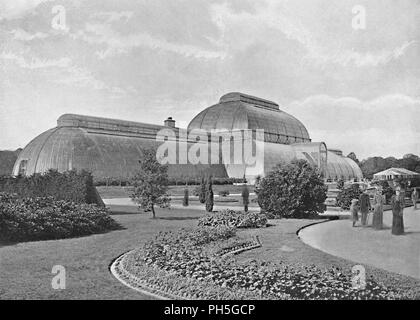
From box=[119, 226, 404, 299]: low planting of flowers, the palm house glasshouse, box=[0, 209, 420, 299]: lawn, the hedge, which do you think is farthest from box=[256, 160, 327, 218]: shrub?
box=[119, 226, 404, 299]: low planting of flowers

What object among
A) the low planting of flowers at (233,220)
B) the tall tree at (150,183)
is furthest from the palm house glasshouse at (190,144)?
the tall tree at (150,183)

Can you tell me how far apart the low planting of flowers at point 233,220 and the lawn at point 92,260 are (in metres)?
0.95

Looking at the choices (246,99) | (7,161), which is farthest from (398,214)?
(246,99)

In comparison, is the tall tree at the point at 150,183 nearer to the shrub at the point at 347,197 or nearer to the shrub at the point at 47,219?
the shrub at the point at 47,219

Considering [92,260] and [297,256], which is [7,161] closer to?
[92,260]

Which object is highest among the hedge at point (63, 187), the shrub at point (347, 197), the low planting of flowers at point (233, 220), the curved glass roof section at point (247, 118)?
the curved glass roof section at point (247, 118)

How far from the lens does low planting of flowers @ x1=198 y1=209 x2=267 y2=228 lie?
16837 millimetres

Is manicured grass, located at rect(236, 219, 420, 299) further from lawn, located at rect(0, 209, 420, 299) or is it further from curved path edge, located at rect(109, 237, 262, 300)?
curved path edge, located at rect(109, 237, 262, 300)

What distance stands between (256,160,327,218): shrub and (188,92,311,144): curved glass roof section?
49.6m

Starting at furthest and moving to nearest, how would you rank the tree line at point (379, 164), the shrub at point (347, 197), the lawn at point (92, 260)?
1. the tree line at point (379, 164)
2. the shrub at point (347, 197)
3. the lawn at point (92, 260)

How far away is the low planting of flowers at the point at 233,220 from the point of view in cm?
1684

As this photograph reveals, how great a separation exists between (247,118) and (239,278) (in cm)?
6445
